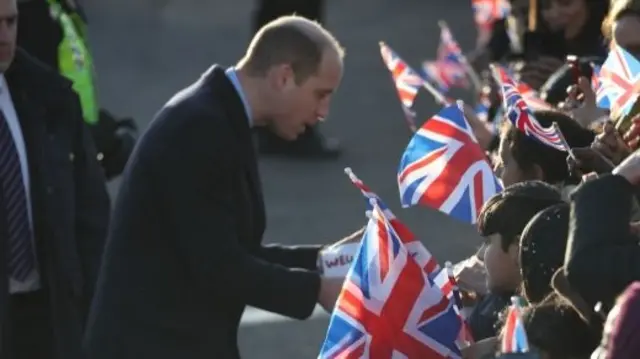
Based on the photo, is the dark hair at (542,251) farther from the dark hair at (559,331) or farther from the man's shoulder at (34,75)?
the man's shoulder at (34,75)

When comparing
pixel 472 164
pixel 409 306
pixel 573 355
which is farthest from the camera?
pixel 472 164

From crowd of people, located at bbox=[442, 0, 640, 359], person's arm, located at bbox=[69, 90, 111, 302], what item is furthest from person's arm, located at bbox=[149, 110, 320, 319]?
person's arm, located at bbox=[69, 90, 111, 302]

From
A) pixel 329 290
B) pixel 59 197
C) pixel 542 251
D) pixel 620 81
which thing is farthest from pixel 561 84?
pixel 542 251

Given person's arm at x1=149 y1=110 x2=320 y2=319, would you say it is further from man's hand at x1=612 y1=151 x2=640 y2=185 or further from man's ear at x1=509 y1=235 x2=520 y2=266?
man's hand at x1=612 y1=151 x2=640 y2=185

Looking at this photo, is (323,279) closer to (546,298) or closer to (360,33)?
(546,298)

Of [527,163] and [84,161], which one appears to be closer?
[527,163]

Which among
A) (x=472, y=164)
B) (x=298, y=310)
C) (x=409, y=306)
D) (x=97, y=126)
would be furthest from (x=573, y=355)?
(x=97, y=126)

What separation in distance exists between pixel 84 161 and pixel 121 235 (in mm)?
933

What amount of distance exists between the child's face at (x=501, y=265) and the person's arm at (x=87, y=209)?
1918 mm

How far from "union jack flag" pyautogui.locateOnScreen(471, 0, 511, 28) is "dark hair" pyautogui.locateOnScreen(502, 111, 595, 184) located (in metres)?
3.72

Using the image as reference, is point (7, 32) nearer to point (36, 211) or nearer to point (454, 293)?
point (36, 211)

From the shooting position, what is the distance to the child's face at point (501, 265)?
5.05m

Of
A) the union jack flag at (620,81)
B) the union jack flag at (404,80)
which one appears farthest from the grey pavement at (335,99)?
the union jack flag at (620,81)

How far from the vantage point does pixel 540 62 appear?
8250 mm
